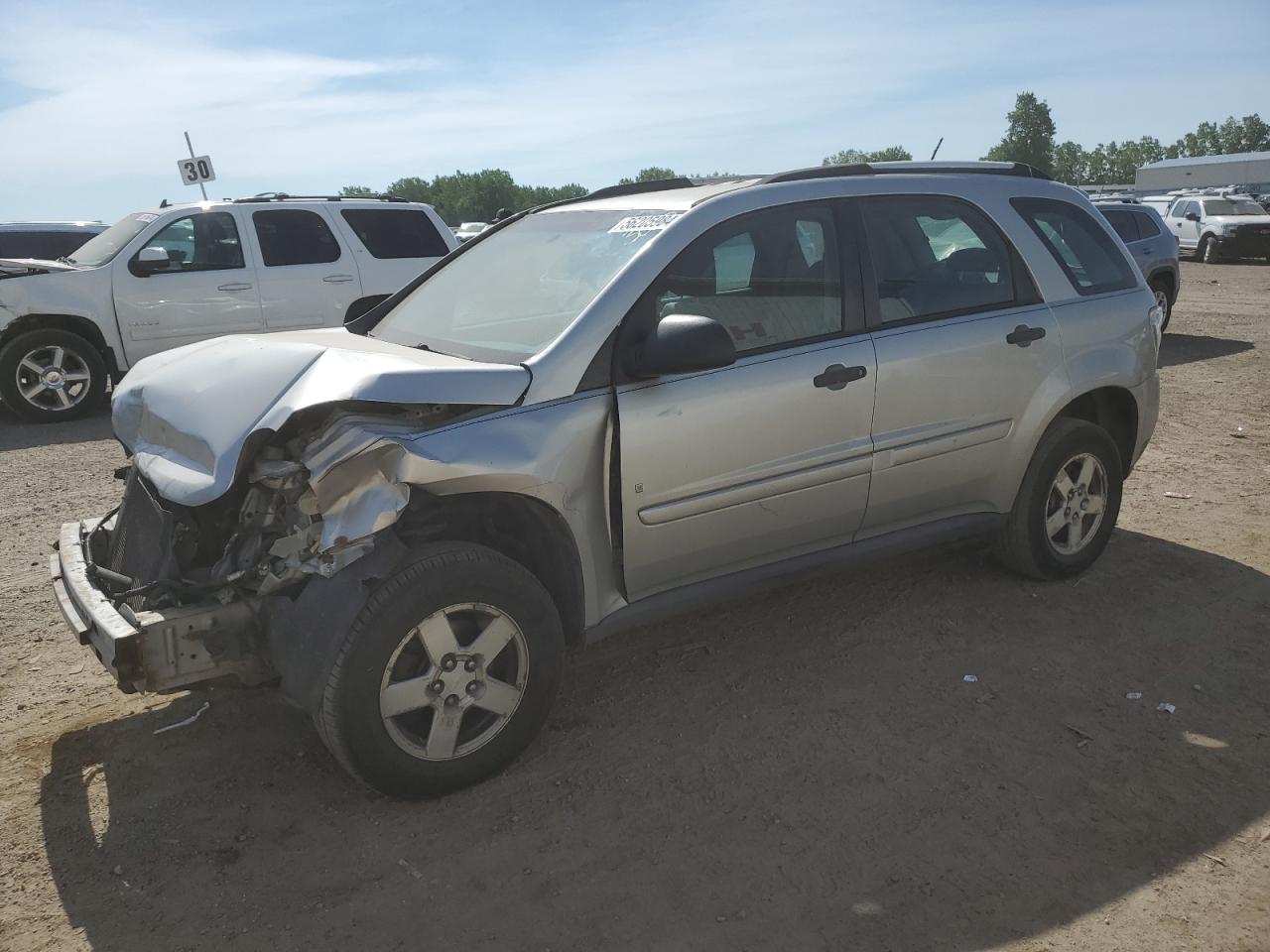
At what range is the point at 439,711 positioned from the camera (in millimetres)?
3314

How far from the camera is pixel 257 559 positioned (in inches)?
133

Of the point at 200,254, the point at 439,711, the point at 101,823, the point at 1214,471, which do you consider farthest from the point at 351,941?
the point at 200,254

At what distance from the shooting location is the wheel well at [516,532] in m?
3.46

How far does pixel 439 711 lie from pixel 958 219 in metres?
2.98

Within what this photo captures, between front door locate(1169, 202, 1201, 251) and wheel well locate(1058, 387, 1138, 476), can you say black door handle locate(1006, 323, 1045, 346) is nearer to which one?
wheel well locate(1058, 387, 1138, 476)

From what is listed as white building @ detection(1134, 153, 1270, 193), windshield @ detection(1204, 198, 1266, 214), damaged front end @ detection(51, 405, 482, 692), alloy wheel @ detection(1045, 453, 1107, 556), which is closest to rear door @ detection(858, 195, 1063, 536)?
alloy wheel @ detection(1045, 453, 1107, 556)

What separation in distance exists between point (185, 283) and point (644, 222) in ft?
24.7

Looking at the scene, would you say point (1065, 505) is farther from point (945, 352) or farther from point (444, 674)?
point (444, 674)

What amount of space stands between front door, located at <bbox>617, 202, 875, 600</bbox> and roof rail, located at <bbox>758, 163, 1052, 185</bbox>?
18 centimetres

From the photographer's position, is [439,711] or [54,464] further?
[54,464]

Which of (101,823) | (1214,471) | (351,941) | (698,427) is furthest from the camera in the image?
(1214,471)

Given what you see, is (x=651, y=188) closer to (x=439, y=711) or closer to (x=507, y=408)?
(x=507, y=408)

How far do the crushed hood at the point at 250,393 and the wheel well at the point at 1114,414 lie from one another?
2886mm

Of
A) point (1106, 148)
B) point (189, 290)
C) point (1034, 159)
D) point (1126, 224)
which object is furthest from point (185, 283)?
point (1106, 148)
